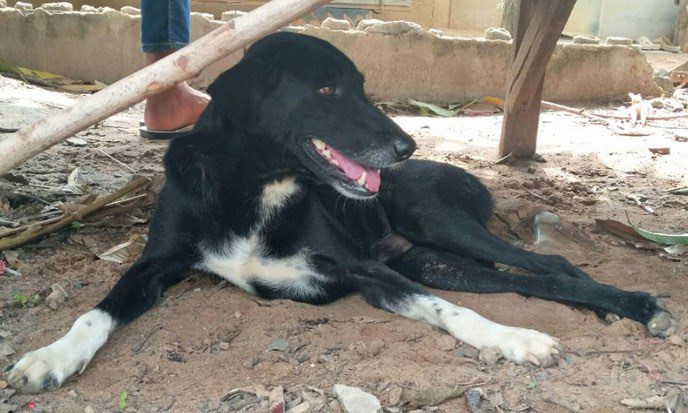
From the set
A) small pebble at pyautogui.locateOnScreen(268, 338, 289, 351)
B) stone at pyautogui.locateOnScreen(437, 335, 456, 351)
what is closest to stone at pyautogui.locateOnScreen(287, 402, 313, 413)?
small pebble at pyautogui.locateOnScreen(268, 338, 289, 351)

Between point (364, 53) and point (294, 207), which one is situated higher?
point (364, 53)

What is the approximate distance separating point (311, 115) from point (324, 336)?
86cm

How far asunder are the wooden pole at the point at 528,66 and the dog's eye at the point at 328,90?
2.38 metres

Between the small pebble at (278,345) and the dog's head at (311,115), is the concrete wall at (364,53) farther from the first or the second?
the small pebble at (278,345)

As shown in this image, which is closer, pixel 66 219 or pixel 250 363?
pixel 250 363

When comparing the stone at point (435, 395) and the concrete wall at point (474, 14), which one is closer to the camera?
the stone at point (435, 395)

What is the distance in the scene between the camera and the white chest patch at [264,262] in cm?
329

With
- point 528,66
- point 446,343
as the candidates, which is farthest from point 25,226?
point 528,66

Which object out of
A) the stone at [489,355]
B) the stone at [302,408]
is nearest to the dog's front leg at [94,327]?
the stone at [302,408]

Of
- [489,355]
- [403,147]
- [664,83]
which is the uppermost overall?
[403,147]

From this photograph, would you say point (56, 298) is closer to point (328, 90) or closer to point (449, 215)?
point (328, 90)

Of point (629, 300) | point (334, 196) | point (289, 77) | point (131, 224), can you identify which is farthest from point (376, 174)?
point (131, 224)

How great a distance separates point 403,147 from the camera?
314 centimetres

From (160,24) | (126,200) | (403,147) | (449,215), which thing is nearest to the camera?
(403,147)
